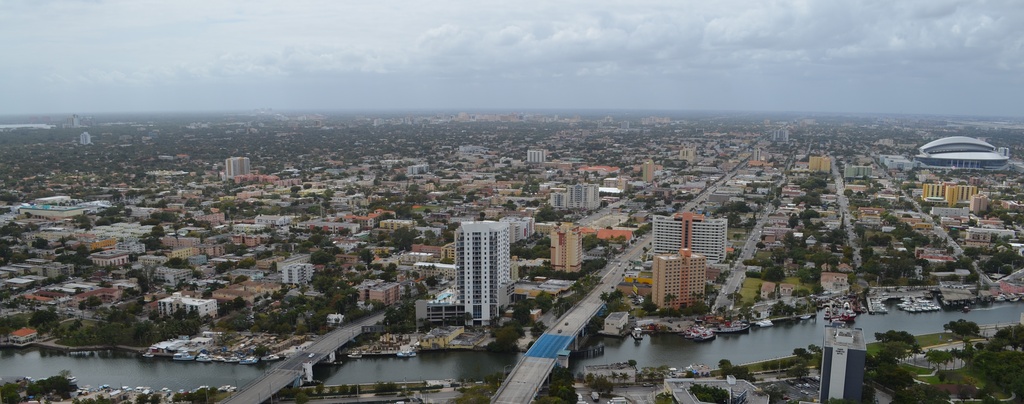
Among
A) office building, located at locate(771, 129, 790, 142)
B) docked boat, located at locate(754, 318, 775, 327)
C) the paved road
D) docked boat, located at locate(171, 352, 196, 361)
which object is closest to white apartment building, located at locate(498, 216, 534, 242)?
the paved road

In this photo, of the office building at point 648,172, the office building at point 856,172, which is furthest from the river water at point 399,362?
the office building at point 856,172

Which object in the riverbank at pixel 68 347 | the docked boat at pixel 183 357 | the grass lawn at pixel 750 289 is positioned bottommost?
the riverbank at pixel 68 347

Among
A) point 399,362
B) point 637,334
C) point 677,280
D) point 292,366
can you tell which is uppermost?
point 677,280

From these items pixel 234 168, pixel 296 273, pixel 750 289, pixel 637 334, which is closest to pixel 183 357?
pixel 296 273

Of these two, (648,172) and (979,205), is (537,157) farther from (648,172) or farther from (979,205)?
(979,205)

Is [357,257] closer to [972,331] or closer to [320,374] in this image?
[320,374]

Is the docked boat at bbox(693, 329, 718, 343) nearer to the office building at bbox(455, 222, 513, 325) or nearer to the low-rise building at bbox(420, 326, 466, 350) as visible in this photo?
the office building at bbox(455, 222, 513, 325)

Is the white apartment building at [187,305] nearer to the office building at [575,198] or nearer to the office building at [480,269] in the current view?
the office building at [480,269]
